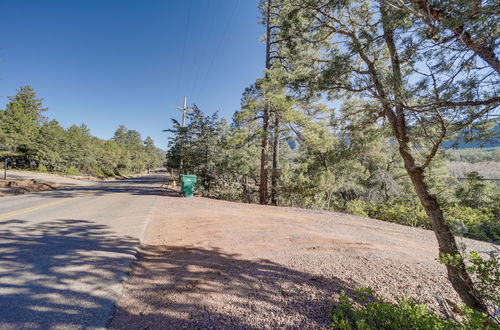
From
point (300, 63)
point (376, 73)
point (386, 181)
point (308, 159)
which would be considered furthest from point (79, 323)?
point (386, 181)

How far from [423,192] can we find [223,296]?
3.39 metres

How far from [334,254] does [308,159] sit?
30.1 ft

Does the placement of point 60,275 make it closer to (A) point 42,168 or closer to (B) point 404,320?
(B) point 404,320

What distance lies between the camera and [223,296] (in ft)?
6.68

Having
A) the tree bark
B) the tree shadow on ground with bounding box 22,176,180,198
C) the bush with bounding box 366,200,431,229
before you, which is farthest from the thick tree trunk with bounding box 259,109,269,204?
the tree bark

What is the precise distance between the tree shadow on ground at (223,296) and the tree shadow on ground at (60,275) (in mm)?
254

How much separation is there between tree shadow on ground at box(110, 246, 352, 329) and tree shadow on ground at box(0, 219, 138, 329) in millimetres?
254

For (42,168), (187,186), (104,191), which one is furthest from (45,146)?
(187,186)

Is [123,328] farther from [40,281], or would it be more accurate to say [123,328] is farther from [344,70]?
[344,70]

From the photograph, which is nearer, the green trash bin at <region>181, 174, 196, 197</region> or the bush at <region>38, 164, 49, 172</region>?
the green trash bin at <region>181, 174, 196, 197</region>

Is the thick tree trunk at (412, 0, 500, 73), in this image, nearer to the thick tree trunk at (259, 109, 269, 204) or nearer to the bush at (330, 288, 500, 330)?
the bush at (330, 288, 500, 330)

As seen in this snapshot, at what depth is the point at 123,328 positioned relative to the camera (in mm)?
1636

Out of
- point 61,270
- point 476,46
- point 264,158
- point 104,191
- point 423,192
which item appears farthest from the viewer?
point 104,191

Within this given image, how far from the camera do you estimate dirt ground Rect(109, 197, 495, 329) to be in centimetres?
177
